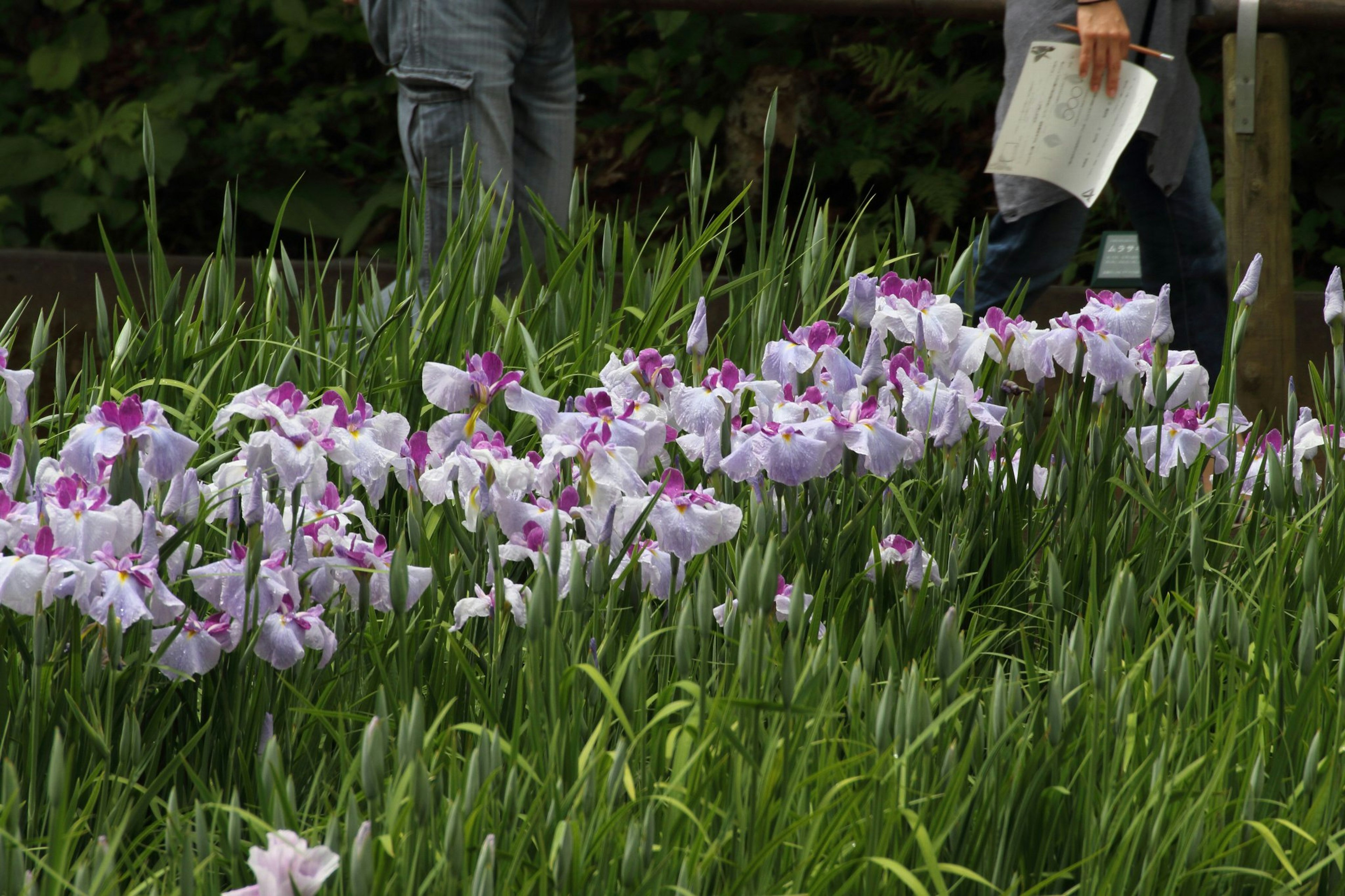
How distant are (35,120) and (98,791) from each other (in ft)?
16.6

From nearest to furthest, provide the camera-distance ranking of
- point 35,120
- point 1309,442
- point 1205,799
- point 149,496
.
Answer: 1. point 1205,799
2. point 149,496
3. point 1309,442
4. point 35,120

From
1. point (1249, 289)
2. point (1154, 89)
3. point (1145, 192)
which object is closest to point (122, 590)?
point (1249, 289)

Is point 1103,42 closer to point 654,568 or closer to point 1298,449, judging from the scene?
point 1298,449

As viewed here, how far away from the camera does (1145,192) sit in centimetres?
288

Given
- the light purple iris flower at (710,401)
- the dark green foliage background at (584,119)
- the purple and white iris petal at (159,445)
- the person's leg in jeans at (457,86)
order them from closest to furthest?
the purple and white iris petal at (159,445), the light purple iris flower at (710,401), the person's leg in jeans at (457,86), the dark green foliage background at (584,119)

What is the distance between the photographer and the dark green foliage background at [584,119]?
494 cm

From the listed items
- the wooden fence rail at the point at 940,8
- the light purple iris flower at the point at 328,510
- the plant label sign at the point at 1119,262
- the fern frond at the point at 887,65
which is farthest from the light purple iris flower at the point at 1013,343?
the fern frond at the point at 887,65

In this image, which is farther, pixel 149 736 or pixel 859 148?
pixel 859 148

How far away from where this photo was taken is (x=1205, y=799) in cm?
110

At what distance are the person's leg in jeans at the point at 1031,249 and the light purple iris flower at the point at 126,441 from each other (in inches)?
71.3

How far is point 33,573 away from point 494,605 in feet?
1.31

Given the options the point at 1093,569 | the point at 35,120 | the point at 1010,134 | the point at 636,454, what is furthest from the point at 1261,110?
the point at 35,120

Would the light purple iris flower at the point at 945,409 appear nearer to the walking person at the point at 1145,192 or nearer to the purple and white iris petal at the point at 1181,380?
the purple and white iris petal at the point at 1181,380

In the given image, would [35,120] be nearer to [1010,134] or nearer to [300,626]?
[1010,134]
